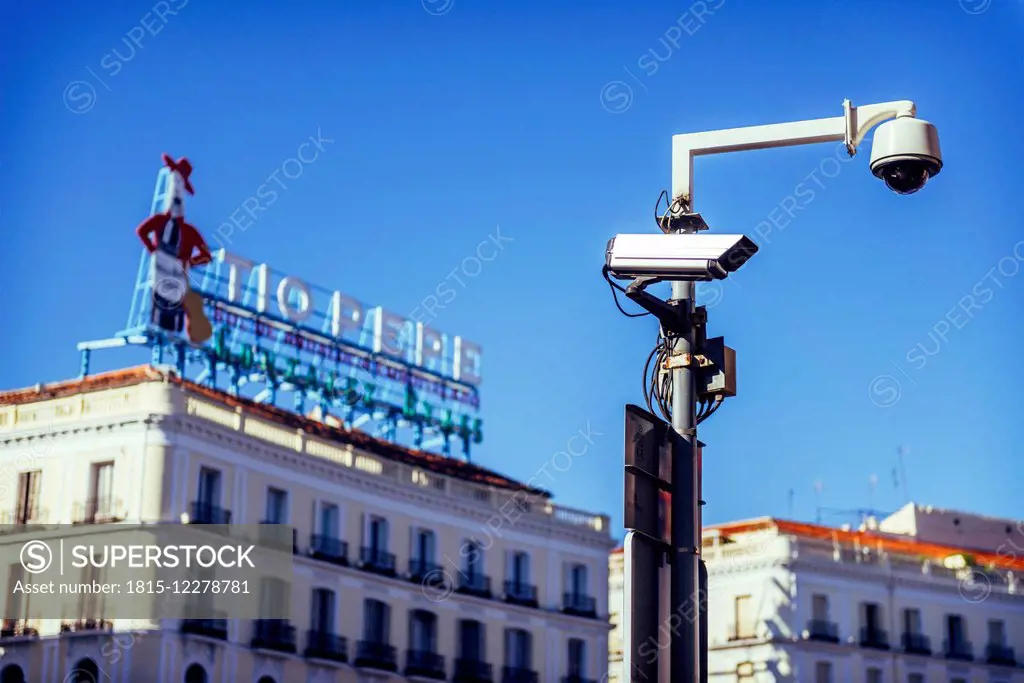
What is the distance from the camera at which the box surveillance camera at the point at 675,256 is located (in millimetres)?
8875

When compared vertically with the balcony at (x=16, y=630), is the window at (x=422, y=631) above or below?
above

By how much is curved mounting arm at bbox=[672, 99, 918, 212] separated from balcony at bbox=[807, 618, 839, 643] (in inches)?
2483

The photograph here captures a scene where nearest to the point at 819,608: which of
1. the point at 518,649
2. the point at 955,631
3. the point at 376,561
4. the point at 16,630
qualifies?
the point at 955,631

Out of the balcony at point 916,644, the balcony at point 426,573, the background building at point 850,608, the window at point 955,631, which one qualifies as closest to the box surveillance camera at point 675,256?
the balcony at point 426,573

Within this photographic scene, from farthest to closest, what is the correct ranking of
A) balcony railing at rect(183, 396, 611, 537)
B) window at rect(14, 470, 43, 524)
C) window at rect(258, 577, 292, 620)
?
balcony railing at rect(183, 396, 611, 537)
window at rect(258, 577, 292, 620)
window at rect(14, 470, 43, 524)

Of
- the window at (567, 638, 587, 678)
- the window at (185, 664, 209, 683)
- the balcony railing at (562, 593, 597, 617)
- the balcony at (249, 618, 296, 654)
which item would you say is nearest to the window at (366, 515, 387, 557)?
the balcony at (249, 618, 296, 654)

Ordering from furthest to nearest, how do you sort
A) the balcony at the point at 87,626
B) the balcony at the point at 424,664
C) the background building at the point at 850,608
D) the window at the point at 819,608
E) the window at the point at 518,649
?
the window at the point at 819,608
the background building at the point at 850,608
the window at the point at 518,649
the balcony at the point at 424,664
the balcony at the point at 87,626

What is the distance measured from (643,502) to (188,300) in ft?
161

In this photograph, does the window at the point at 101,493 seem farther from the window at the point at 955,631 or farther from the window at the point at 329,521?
the window at the point at 955,631

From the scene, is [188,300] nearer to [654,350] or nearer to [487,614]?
[487,614]

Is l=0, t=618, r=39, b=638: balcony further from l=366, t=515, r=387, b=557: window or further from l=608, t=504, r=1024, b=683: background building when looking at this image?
l=608, t=504, r=1024, b=683: background building

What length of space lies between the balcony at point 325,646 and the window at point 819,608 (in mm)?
24875

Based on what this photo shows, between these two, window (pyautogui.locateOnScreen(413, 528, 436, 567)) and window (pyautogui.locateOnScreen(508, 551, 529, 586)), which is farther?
window (pyautogui.locateOnScreen(508, 551, 529, 586))

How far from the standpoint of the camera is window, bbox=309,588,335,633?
53.8 meters
